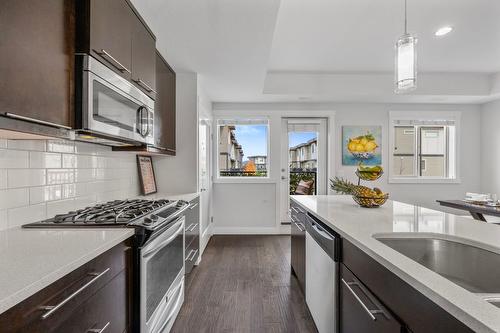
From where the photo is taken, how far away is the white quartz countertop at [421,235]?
63 cm

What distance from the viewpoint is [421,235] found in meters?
1.34

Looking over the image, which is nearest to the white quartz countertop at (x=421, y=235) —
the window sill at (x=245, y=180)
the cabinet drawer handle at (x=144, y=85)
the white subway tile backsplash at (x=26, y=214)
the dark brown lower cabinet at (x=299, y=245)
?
the dark brown lower cabinet at (x=299, y=245)

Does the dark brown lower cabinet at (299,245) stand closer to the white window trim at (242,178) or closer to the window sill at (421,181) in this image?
the white window trim at (242,178)

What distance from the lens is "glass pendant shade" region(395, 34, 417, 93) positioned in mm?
1902

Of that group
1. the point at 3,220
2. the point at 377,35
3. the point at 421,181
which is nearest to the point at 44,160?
the point at 3,220

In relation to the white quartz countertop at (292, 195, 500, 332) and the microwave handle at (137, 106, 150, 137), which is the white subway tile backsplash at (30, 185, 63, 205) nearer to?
the microwave handle at (137, 106, 150, 137)

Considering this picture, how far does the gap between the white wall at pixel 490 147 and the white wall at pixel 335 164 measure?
81 millimetres

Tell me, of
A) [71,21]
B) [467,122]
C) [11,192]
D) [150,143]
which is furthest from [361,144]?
[467,122]

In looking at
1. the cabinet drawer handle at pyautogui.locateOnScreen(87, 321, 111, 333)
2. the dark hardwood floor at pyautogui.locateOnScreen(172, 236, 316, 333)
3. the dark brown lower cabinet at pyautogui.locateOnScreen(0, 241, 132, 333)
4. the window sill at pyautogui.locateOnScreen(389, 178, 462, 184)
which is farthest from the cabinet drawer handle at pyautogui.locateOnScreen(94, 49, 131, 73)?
the window sill at pyautogui.locateOnScreen(389, 178, 462, 184)

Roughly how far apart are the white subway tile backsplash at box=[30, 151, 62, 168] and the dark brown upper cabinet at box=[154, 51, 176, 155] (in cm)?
93

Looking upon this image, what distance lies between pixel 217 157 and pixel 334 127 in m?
2.07

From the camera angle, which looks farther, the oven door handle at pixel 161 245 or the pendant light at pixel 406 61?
the pendant light at pixel 406 61

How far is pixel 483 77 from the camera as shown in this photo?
169 inches

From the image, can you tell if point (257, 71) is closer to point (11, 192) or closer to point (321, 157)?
point (321, 157)
